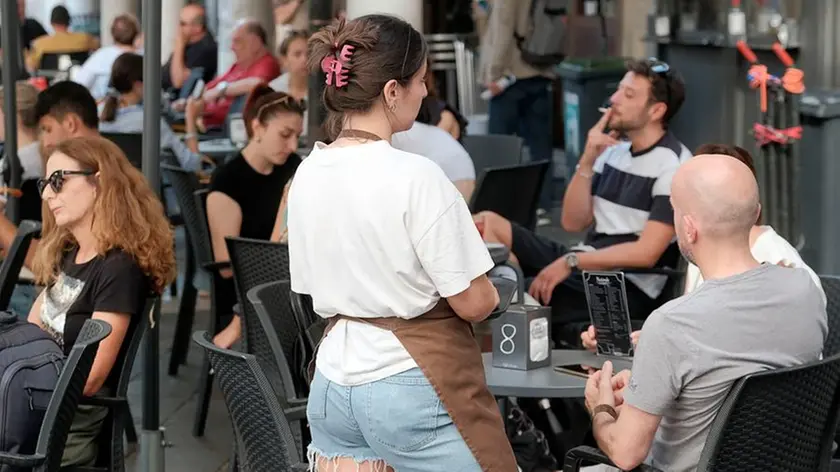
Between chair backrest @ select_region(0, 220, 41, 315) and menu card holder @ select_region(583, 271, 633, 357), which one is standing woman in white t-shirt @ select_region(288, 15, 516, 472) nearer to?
menu card holder @ select_region(583, 271, 633, 357)

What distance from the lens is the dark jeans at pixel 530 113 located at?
437 inches

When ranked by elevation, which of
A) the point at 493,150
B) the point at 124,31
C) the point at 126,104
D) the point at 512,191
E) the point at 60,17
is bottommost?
the point at 512,191

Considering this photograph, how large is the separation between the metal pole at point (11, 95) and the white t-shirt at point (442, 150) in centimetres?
160

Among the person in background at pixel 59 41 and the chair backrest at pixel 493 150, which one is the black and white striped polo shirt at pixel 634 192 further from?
the person in background at pixel 59 41

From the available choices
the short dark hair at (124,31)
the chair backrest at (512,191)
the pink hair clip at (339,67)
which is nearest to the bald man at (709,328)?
the pink hair clip at (339,67)

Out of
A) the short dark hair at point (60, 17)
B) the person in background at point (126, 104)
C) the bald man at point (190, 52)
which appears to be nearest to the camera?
the person in background at point (126, 104)

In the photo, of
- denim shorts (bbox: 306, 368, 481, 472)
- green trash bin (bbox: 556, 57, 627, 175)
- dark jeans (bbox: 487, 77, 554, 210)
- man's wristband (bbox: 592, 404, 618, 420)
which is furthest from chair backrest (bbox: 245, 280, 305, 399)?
green trash bin (bbox: 556, 57, 627, 175)

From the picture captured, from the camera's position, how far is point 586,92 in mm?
11414

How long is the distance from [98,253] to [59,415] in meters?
0.78

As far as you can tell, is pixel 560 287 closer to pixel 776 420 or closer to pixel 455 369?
pixel 776 420

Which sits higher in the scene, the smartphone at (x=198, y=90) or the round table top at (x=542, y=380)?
the smartphone at (x=198, y=90)

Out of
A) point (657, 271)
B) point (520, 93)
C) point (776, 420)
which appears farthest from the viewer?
point (520, 93)

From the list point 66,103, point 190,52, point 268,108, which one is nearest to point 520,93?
point 190,52

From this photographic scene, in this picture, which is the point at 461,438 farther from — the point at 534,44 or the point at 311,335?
the point at 534,44
